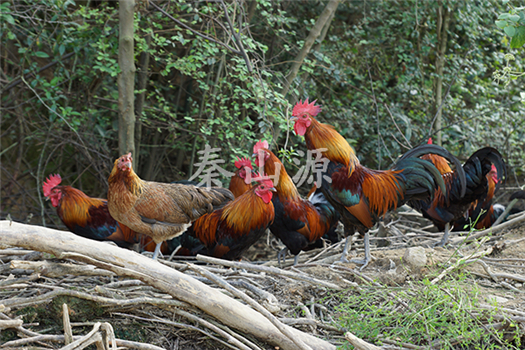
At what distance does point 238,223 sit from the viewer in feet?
14.4

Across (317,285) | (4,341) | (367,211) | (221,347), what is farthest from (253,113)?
(4,341)

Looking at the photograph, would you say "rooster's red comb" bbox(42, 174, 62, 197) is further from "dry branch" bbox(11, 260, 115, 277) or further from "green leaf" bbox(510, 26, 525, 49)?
"green leaf" bbox(510, 26, 525, 49)

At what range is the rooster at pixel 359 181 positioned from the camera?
412 cm

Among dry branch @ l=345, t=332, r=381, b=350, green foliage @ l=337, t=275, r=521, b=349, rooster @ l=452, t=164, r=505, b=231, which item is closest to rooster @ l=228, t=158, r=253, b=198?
green foliage @ l=337, t=275, r=521, b=349

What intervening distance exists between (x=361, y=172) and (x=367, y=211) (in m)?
0.38

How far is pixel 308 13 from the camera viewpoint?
22.8 feet

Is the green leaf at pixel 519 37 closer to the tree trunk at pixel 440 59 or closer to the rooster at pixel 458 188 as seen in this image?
the rooster at pixel 458 188

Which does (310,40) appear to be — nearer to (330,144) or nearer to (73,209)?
(330,144)

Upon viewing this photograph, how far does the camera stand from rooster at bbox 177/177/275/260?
14.1 feet

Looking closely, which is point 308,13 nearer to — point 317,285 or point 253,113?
point 253,113

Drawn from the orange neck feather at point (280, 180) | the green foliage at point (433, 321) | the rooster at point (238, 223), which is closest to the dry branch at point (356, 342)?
the green foliage at point (433, 321)

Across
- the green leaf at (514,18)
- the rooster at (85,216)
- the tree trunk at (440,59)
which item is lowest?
the rooster at (85,216)

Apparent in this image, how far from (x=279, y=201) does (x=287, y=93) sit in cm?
172

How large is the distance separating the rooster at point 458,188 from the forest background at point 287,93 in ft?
3.51
